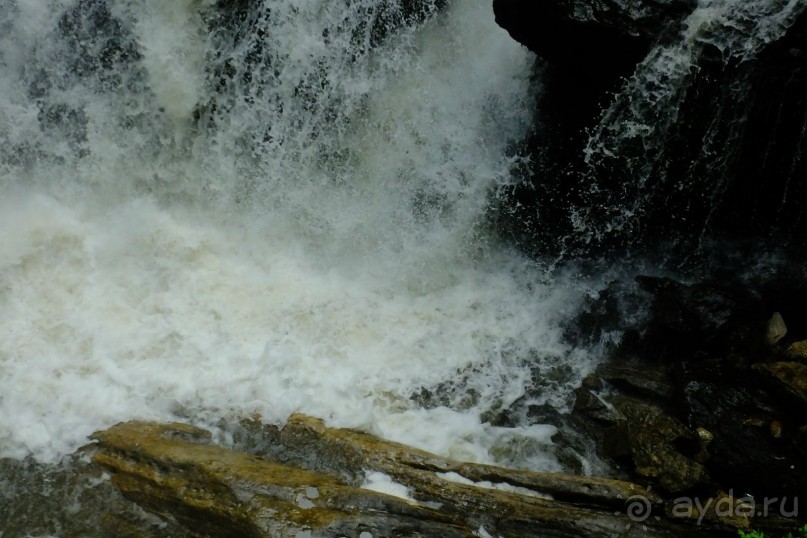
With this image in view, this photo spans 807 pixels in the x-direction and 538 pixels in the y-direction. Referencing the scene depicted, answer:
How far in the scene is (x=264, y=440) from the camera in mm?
5258

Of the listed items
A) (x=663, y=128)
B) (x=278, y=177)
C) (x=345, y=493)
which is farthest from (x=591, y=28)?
(x=345, y=493)

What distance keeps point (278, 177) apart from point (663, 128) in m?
4.53

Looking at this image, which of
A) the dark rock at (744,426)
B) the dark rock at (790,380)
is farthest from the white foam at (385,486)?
the dark rock at (790,380)

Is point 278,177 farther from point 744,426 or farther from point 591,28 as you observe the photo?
point 744,426

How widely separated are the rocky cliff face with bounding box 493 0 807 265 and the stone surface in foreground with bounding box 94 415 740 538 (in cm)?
343

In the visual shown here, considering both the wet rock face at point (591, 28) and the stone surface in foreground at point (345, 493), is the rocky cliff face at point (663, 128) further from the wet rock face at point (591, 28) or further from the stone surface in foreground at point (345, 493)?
the stone surface in foreground at point (345, 493)

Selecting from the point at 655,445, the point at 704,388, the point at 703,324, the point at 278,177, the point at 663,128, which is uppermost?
the point at 663,128

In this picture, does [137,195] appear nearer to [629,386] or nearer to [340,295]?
[340,295]

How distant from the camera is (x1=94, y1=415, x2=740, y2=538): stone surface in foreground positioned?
4180 millimetres

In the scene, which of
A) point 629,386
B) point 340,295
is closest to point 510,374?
point 629,386

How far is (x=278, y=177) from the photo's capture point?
7.80 m

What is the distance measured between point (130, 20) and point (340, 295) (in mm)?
4271

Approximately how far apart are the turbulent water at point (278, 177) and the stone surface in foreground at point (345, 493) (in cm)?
160

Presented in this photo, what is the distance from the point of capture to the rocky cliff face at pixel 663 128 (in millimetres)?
5562
